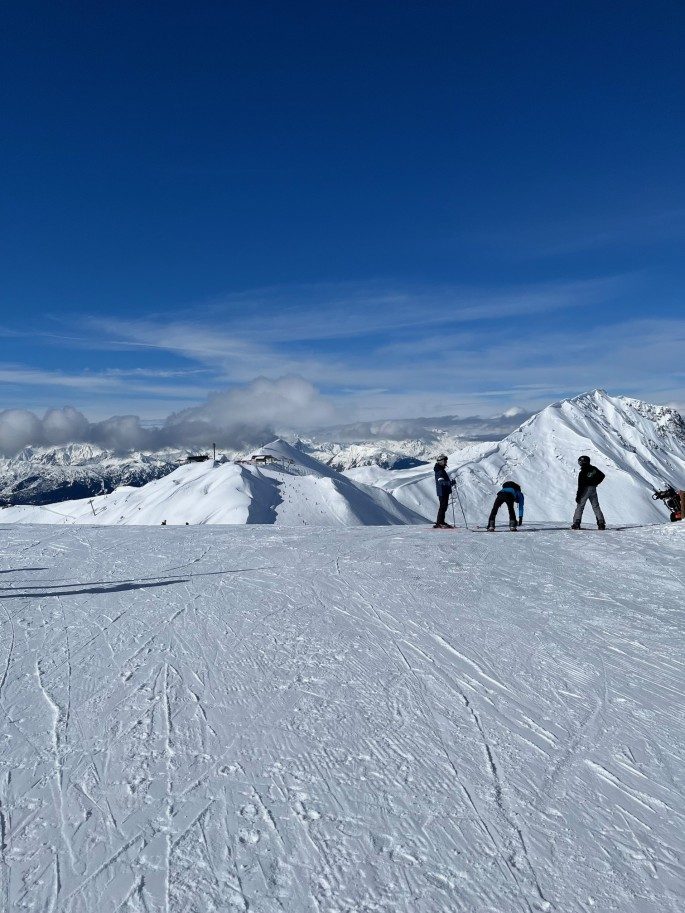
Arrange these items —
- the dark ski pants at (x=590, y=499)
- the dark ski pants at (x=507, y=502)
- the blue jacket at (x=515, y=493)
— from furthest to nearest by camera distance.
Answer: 1. the blue jacket at (x=515, y=493)
2. the dark ski pants at (x=507, y=502)
3. the dark ski pants at (x=590, y=499)

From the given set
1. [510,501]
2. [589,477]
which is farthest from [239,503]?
[589,477]

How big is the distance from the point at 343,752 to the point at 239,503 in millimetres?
65388

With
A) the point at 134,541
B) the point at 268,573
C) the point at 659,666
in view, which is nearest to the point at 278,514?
the point at 134,541

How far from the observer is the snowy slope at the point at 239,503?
226ft

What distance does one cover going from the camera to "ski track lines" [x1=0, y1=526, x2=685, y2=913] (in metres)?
3.17

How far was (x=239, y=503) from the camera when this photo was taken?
6862cm

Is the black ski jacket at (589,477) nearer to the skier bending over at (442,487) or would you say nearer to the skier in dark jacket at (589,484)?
the skier in dark jacket at (589,484)

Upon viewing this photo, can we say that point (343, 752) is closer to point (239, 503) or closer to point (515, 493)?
point (515, 493)

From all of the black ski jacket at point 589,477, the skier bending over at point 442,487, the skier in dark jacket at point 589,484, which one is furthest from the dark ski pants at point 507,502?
the black ski jacket at point 589,477

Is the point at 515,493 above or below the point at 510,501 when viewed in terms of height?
above

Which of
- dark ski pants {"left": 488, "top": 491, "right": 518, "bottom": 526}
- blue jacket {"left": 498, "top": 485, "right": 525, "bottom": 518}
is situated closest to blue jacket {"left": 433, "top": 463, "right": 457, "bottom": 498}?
dark ski pants {"left": 488, "top": 491, "right": 518, "bottom": 526}

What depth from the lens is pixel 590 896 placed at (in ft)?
10.0

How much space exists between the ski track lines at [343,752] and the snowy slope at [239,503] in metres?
50.1

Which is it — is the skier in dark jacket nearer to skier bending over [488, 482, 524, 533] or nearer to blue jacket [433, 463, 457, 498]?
skier bending over [488, 482, 524, 533]
